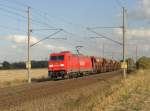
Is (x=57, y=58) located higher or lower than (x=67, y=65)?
higher

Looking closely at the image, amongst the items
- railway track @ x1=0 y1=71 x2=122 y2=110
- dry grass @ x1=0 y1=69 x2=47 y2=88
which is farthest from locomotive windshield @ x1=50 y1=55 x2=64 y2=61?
railway track @ x1=0 y1=71 x2=122 y2=110

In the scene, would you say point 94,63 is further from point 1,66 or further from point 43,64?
point 43,64

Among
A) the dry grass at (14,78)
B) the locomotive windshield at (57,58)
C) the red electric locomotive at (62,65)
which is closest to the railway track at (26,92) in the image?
the dry grass at (14,78)

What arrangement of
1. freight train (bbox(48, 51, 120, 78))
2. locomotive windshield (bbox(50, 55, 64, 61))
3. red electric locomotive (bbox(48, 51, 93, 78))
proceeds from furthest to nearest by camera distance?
locomotive windshield (bbox(50, 55, 64, 61)) → freight train (bbox(48, 51, 120, 78)) → red electric locomotive (bbox(48, 51, 93, 78))

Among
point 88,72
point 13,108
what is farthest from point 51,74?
point 13,108

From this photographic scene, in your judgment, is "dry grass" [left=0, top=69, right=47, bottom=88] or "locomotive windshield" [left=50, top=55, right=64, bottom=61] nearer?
"dry grass" [left=0, top=69, right=47, bottom=88]

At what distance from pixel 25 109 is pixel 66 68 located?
110 ft

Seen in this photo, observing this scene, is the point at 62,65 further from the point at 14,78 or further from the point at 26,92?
the point at 26,92

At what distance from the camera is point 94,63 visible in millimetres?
74000

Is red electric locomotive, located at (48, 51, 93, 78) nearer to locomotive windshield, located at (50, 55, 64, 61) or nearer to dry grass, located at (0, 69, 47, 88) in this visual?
locomotive windshield, located at (50, 55, 64, 61)

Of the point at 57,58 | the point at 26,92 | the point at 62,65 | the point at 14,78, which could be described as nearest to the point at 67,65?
the point at 62,65

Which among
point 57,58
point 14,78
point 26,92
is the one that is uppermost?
point 57,58

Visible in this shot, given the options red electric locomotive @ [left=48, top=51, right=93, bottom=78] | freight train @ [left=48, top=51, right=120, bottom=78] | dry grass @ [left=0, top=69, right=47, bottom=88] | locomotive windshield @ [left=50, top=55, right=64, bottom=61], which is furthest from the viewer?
locomotive windshield @ [left=50, top=55, right=64, bottom=61]

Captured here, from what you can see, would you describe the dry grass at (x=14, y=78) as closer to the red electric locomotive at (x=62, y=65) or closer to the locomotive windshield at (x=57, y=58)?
the red electric locomotive at (x=62, y=65)
